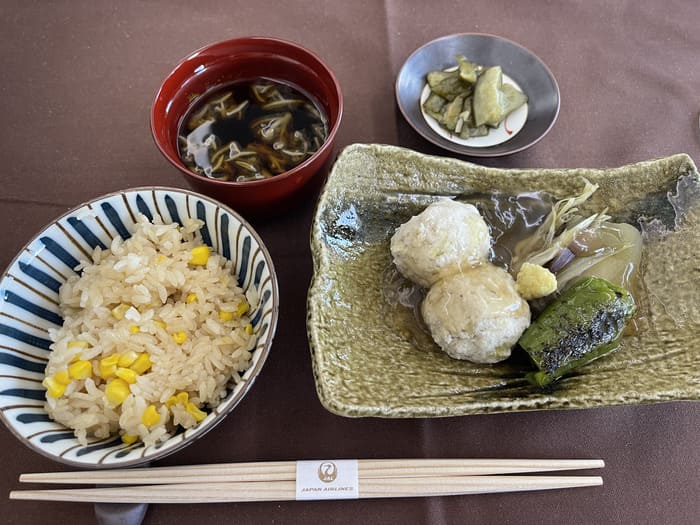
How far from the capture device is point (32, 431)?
1093mm

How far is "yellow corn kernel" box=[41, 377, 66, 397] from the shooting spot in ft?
3.79

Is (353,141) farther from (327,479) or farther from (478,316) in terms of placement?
(327,479)

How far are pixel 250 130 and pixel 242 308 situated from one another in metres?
0.63

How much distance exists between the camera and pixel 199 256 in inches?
53.6

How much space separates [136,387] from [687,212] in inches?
64.0

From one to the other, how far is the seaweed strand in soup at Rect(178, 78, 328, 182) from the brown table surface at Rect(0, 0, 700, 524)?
21 centimetres

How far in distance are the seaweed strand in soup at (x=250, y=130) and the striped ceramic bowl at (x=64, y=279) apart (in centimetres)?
23

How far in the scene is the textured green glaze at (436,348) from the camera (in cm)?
Result: 124

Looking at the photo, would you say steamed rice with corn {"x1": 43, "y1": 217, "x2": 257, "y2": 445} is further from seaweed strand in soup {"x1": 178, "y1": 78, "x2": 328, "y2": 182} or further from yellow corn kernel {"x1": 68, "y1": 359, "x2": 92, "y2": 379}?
seaweed strand in soup {"x1": 178, "y1": 78, "x2": 328, "y2": 182}

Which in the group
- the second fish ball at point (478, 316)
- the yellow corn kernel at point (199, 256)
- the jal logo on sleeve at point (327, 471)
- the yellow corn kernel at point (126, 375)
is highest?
the yellow corn kernel at point (199, 256)

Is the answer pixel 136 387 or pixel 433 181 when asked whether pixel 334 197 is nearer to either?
pixel 433 181

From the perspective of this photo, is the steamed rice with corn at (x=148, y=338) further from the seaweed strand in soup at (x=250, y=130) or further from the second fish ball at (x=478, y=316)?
the second fish ball at (x=478, y=316)

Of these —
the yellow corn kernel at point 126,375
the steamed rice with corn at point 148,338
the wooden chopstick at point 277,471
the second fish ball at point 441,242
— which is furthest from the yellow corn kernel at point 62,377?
the second fish ball at point 441,242

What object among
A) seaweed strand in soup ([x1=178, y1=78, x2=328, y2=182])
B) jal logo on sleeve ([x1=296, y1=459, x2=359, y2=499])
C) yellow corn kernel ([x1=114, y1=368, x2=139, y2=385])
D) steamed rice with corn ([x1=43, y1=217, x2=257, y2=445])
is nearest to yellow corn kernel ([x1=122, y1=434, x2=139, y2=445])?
steamed rice with corn ([x1=43, y1=217, x2=257, y2=445])
